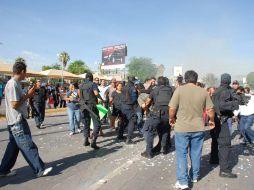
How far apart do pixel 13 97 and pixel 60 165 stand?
2.03 metres

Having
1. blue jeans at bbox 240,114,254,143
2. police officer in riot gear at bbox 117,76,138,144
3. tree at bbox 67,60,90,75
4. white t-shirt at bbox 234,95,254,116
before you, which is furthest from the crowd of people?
tree at bbox 67,60,90,75

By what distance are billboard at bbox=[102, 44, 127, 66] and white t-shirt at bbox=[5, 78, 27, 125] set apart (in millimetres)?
41744

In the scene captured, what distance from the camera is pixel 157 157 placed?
7.57 m

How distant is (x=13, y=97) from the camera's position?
5.31 metres

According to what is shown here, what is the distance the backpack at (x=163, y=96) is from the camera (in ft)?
24.7

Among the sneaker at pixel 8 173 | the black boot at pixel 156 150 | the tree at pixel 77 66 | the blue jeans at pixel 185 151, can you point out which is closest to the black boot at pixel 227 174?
the blue jeans at pixel 185 151

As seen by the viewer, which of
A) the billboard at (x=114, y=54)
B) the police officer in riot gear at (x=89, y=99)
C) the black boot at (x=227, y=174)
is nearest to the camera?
the black boot at (x=227, y=174)

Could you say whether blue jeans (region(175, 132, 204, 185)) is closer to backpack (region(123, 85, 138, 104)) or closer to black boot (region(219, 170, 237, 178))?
black boot (region(219, 170, 237, 178))

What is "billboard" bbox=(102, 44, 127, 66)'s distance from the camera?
48.5 m

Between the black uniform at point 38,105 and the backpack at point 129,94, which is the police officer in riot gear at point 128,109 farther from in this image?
the black uniform at point 38,105

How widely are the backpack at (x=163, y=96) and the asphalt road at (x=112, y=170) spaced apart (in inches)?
50.4

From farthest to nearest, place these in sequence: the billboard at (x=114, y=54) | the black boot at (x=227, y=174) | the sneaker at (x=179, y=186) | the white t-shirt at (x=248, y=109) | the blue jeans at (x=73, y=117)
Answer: the billboard at (x=114, y=54)
the blue jeans at (x=73, y=117)
the white t-shirt at (x=248, y=109)
the black boot at (x=227, y=174)
the sneaker at (x=179, y=186)

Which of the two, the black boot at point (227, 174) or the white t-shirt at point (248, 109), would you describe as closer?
the black boot at point (227, 174)

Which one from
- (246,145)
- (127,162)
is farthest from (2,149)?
(246,145)
